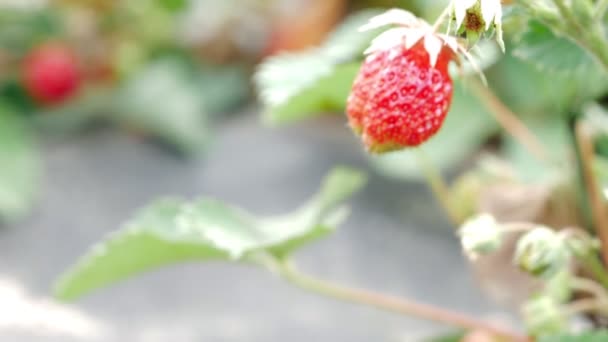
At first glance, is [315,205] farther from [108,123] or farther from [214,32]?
[214,32]

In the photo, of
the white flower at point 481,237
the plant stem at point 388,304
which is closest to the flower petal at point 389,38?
the white flower at point 481,237

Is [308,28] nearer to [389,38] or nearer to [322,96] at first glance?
[322,96]

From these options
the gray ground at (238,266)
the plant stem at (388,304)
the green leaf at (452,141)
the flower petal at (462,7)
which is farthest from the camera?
the green leaf at (452,141)

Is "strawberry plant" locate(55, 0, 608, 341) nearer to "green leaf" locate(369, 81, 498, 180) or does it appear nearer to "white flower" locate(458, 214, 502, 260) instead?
"white flower" locate(458, 214, 502, 260)

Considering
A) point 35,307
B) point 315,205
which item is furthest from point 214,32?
point 315,205

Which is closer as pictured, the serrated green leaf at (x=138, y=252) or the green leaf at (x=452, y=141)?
the serrated green leaf at (x=138, y=252)

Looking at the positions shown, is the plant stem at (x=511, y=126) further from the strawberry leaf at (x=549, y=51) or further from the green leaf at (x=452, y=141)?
the green leaf at (x=452, y=141)
